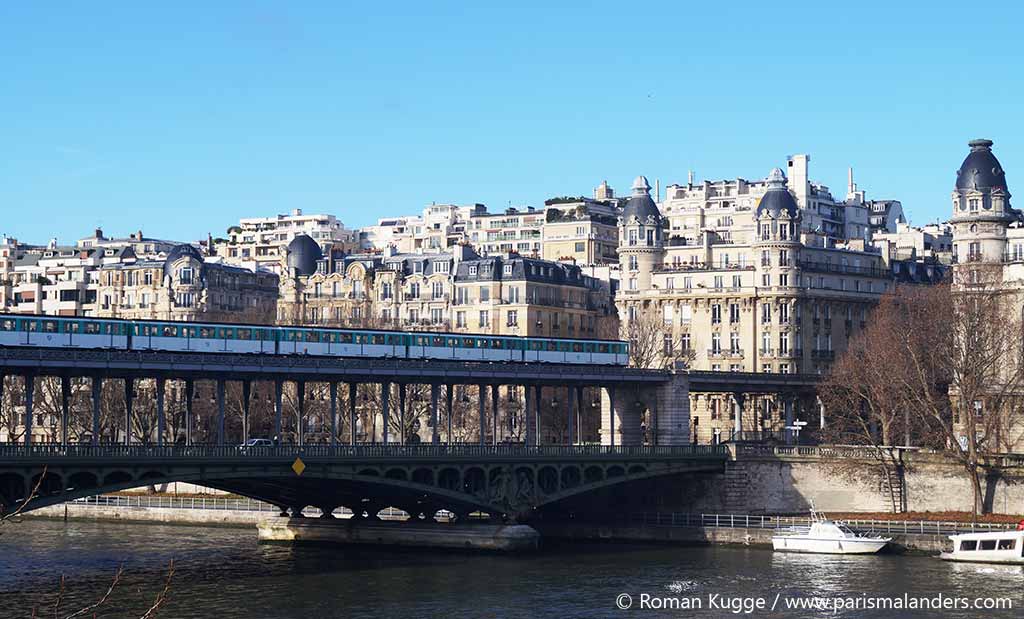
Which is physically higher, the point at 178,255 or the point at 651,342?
the point at 178,255

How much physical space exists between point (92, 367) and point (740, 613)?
30750mm

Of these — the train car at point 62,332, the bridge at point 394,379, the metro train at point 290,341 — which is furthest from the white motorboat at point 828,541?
the train car at point 62,332

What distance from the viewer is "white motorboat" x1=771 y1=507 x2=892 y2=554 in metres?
94.0

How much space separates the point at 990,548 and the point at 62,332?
4618 cm

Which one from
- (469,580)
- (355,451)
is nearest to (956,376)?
(469,580)

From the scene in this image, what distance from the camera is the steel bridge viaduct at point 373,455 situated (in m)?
78.8

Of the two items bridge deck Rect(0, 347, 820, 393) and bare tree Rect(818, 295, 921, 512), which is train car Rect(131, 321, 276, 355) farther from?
bare tree Rect(818, 295, 921, 512)

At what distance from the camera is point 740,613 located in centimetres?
7319

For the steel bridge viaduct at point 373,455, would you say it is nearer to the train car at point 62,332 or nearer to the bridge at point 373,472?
the bridge at point 373,472

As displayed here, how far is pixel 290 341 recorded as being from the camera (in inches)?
4008

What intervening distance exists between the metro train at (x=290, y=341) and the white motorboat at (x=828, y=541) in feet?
74.3

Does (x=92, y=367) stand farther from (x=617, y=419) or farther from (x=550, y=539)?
(x=617, y=419)

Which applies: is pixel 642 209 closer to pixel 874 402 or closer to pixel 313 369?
pixel 874 402

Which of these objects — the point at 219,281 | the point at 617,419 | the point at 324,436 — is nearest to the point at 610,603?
the point at 617,419
